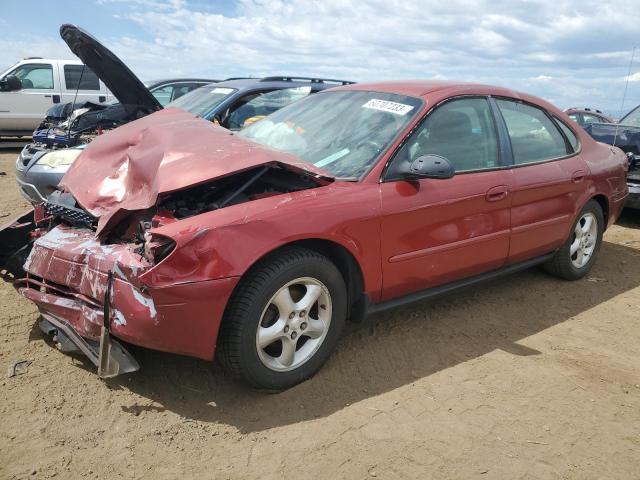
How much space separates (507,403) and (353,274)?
1066 mm

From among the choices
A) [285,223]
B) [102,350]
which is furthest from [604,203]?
[102,350]

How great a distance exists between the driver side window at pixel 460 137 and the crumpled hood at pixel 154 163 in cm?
76

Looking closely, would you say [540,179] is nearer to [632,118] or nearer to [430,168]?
[430,168]

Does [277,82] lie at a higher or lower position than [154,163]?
higher

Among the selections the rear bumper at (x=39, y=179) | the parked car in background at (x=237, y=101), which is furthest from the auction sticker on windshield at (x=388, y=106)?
the rear bumper at (x=39, y=179)

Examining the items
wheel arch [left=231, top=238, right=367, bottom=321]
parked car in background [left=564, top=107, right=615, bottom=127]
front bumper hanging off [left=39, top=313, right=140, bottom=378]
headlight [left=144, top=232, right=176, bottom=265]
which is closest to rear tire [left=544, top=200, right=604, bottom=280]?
wheel arch [left=231, top=238, right=367, bottom=321]

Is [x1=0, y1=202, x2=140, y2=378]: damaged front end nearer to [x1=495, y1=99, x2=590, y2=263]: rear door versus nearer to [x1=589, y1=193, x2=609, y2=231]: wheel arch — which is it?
[x1=495, y1=99, x2=590, y2=263]: rear door

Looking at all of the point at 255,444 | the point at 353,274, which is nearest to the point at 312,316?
the point at 353,274

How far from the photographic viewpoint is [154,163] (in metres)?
3.01

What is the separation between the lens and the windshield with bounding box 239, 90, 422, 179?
10.6 feet

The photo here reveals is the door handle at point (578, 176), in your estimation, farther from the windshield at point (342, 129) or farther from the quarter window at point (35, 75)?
the quarter window at point (35, 75)

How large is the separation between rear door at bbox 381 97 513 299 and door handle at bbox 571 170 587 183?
0.82m

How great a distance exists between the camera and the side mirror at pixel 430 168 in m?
3.07

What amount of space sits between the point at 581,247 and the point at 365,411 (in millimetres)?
2889
